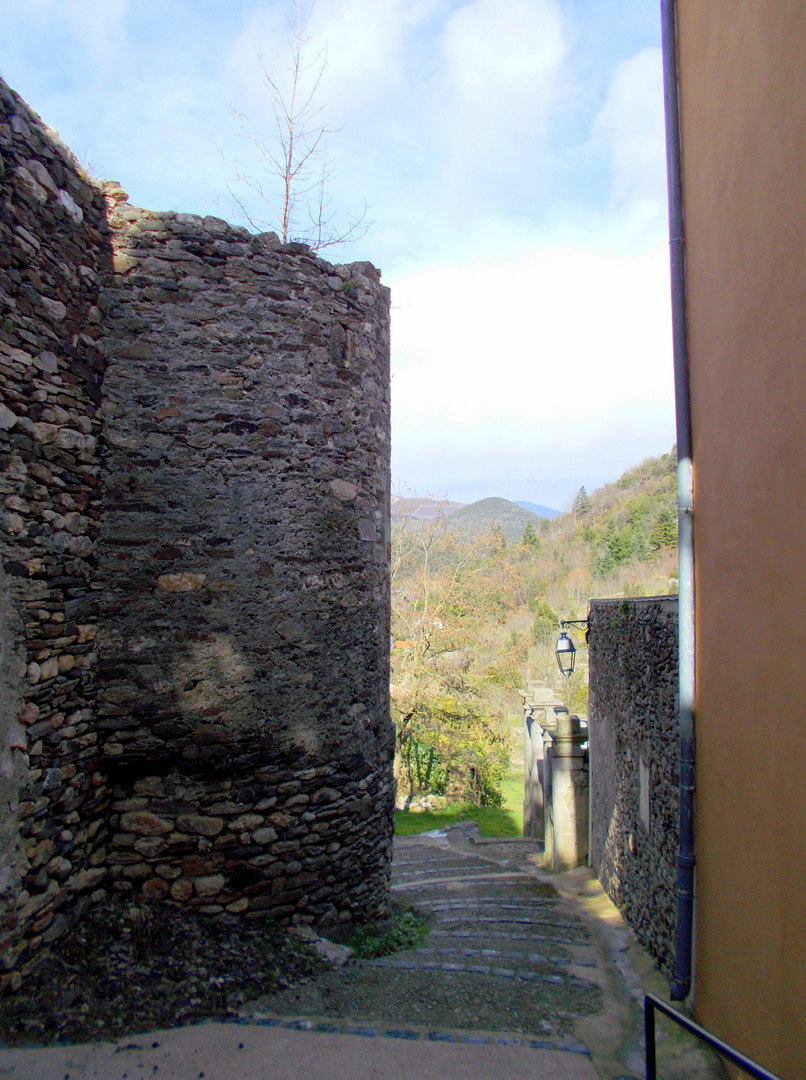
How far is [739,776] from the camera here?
306cm

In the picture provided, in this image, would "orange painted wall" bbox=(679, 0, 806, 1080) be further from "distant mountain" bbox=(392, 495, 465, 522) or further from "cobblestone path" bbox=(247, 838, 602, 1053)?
"distant mountain" bbox=(392, 495, 465, 522)

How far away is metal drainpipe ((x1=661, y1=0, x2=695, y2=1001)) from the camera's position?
3.69 metres

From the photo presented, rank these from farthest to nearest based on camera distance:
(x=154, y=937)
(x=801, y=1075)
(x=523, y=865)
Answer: (x=523, y=865) < (x=154, y=937) < (x=801, y=1075)

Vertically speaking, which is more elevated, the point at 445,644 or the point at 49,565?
the point at 49,565

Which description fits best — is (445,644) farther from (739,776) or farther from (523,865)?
(739,776)

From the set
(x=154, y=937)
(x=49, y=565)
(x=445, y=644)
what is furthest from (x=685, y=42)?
(x=445, y=644)

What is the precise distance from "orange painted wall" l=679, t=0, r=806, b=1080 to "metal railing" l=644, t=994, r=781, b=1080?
50 centimetres

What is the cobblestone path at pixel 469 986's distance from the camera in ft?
10.5

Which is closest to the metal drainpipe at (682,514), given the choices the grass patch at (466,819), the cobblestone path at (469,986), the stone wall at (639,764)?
the stone wall at (639,764)

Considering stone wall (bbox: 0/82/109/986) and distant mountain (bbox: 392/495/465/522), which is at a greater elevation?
distant mountain (bbox: 392/495/465/522)

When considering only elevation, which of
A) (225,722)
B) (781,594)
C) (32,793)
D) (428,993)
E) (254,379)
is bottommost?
(428,993)

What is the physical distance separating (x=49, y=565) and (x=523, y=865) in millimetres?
7632

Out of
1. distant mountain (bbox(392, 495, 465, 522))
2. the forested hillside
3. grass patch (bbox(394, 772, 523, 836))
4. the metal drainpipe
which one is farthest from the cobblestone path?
distant mountain (bbox(392, 495, 465, 522))

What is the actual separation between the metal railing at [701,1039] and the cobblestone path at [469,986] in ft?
2.80
